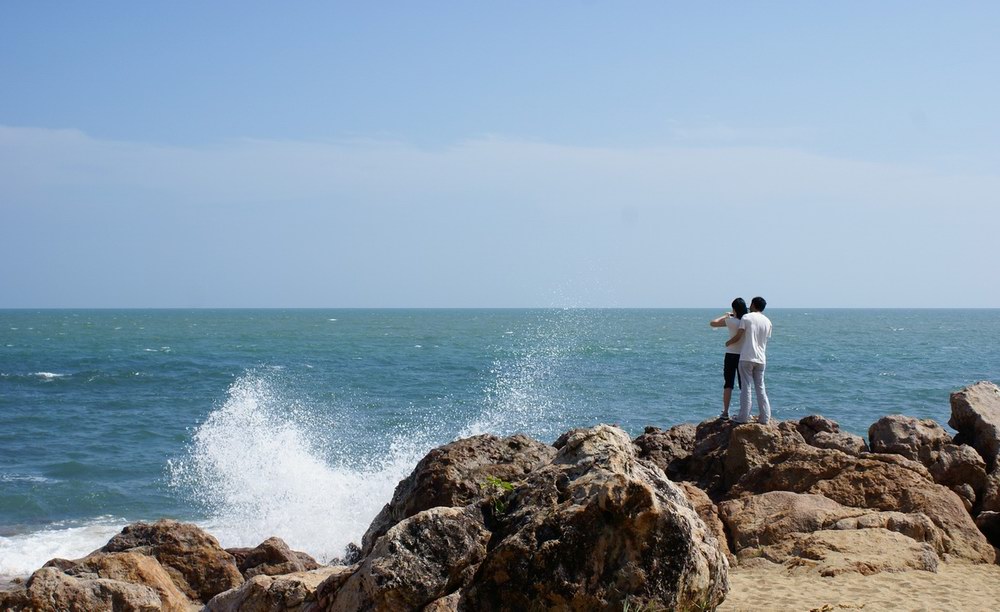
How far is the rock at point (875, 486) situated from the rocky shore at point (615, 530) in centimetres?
2

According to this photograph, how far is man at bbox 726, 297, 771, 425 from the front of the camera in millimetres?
11672

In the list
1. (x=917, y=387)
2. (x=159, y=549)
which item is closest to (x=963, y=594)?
(x=159, y=549)

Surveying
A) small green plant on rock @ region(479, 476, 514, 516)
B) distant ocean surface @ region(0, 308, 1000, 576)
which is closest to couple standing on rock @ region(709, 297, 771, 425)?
small green plant on rock @ region(479, 476, 514, 516)

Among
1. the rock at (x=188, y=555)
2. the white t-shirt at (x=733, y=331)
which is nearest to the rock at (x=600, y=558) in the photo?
the rock at (x=188, y=555)

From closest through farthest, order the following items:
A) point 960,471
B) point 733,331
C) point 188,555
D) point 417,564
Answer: point 417,564
point 188,555
point 960,471
point 733,331

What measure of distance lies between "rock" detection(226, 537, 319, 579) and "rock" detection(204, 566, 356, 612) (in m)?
3.82

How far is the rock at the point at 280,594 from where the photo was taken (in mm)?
6000

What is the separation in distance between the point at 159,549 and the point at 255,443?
11.3m

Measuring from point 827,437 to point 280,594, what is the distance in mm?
7748

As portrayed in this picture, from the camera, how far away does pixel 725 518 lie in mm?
9039

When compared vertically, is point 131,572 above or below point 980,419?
below

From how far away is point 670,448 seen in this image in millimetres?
11883

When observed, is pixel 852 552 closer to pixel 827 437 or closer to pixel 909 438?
pixel 827 437

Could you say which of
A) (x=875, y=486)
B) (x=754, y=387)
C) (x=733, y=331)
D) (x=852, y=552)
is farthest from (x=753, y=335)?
(x=852, y=552)
